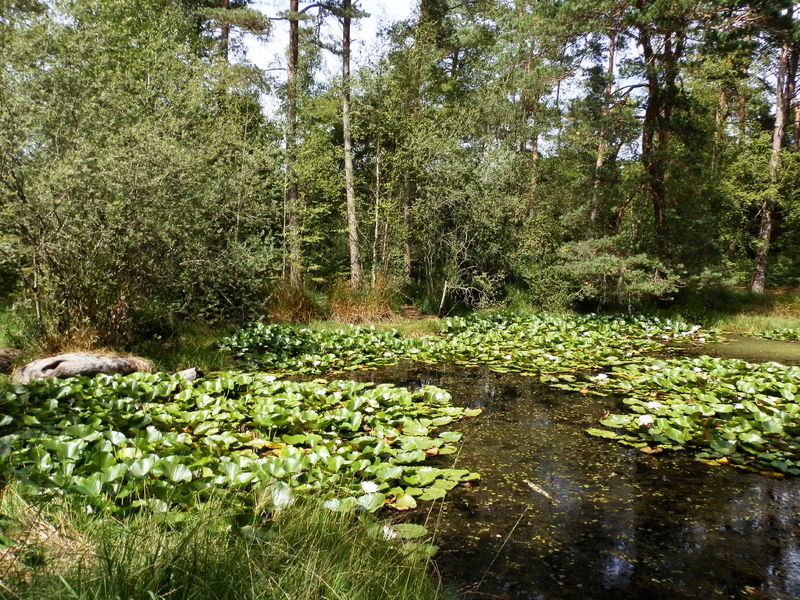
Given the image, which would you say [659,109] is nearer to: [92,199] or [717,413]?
[717,413]

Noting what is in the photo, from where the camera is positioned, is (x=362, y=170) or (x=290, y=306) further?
(x=362, y=170)

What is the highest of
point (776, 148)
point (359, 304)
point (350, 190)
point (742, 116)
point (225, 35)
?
point (225, 35)

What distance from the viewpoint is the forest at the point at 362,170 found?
543 cm

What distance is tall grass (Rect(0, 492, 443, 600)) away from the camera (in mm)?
1328

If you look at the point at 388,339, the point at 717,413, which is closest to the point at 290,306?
the point at 388,339

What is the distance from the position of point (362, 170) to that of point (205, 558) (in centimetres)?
1220

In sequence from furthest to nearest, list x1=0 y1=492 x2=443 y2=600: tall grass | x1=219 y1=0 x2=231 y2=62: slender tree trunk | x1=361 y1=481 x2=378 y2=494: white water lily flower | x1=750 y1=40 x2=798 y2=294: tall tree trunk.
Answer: x1=219 y1=0 x2=231 y2=62: slender tree trunk < x1=750 y1=40 x2=798 y2=294: tall tree trunk < x1=361 y1=481 x2=378 y2=494: white water lily flower < x1=0 y1=492 x2=443 y2=600: tall grass

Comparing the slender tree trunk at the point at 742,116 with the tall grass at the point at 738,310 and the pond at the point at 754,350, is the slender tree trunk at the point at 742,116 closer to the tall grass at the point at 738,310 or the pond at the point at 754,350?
the tall grass at the point at 738,310

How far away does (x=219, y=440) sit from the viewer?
10.4 ft

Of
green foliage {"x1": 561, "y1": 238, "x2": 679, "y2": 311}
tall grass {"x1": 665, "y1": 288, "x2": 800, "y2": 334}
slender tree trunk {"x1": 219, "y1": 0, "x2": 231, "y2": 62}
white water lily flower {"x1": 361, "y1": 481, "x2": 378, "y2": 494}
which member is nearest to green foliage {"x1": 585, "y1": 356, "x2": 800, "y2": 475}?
white water lily flower {"x1": 361, "y1": 481, "x2": 378, "y2": 494}

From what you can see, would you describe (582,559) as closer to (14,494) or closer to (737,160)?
(14,494)

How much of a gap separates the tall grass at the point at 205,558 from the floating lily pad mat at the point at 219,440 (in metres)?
0.22

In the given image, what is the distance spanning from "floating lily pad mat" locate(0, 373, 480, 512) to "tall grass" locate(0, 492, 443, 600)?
222 mm

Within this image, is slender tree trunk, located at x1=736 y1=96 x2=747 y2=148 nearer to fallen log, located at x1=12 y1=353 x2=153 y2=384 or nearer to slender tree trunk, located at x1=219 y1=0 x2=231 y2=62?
slender tree trunk, located at x1=219 y1=0 x2=231 y2=62
